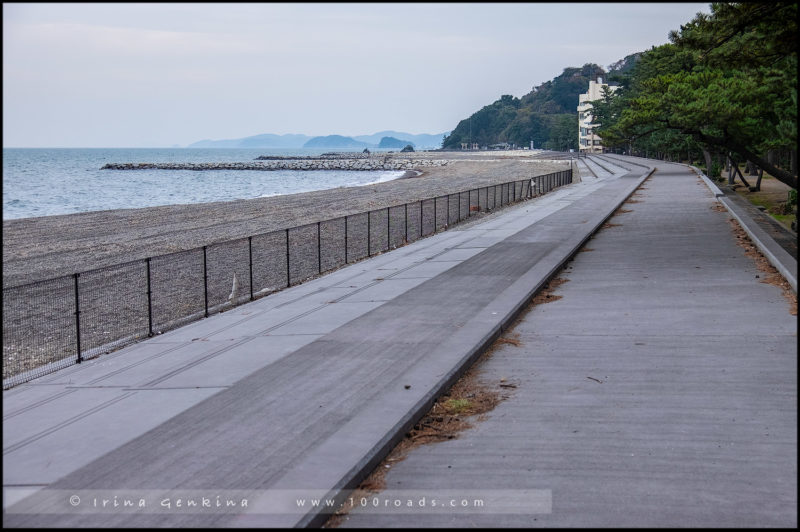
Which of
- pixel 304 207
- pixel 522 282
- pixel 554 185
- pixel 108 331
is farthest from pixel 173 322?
pixel 554 185

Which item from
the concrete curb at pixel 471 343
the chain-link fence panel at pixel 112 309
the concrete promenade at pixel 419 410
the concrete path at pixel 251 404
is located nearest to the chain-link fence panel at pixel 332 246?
the chain-link fence panel at pixel 112 309

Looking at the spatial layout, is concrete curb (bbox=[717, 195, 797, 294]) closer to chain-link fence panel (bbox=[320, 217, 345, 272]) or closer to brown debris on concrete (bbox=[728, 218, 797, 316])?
brown debris on concrete (bbox=[728, 218, 797, 316])

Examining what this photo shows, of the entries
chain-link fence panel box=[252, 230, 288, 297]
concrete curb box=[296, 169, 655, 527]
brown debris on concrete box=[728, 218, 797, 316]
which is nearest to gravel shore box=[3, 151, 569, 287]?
chain-link fence panel box=[252, 230, 288, 297]

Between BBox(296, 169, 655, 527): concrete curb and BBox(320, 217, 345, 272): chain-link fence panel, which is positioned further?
BBox(320, 217, 345, 272): chain-link fence panel

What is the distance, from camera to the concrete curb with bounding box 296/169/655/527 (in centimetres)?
602

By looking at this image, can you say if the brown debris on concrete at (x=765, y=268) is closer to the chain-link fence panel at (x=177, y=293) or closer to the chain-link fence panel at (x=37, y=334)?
the chain-link fence panel at (x=177, y=293)

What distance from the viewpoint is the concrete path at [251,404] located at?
5.90 m

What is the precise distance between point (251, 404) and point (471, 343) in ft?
10.9

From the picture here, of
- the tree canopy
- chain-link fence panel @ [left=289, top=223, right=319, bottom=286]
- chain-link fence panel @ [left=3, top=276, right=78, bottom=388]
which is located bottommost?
chain-link fence panel @ [left=3, top=276, right=78, bottom=388]

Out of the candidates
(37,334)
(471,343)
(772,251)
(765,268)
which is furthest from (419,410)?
(772,251)

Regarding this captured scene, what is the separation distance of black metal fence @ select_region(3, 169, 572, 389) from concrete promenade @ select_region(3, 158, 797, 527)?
1426 millimetres

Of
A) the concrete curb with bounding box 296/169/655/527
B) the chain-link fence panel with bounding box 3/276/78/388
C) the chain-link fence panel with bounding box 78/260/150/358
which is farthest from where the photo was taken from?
the chain-link fence panel with bounding box 78/260/150/358

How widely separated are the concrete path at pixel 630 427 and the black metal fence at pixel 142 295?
6.80 meters

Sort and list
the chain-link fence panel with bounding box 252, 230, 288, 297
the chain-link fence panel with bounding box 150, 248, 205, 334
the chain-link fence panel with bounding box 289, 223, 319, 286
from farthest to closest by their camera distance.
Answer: the chain-link fence panel with bounding box 289, 223, 319, 286
the chain-link fence panel with bounding box 252, 230, 288, 297
the chain-link fence panel with bounding box 150, 248, 205, 334
